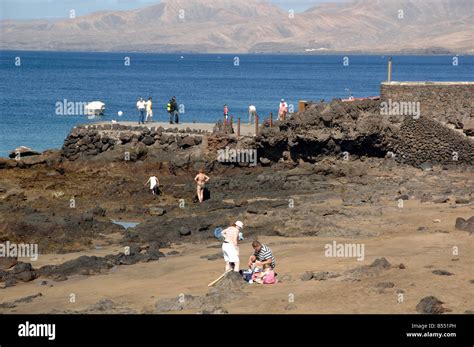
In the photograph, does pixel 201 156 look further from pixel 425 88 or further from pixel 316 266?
pixel 316 266

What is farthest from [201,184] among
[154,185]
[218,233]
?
[218,233]

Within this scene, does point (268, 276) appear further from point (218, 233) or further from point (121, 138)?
point (121, 138)

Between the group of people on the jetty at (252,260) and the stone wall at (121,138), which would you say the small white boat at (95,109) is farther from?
the group of people on the jetty at (252,260)

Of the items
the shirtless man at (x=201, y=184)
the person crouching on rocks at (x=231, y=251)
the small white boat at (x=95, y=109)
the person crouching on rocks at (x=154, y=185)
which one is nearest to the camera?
the person crouching on rocks at (x=231, y=251)

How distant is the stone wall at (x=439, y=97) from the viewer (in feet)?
125

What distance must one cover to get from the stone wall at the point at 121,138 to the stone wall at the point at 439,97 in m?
8.19

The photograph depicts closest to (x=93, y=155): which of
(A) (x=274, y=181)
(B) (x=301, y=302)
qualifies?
(A) (x=274, y=181)

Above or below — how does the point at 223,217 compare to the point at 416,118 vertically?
below

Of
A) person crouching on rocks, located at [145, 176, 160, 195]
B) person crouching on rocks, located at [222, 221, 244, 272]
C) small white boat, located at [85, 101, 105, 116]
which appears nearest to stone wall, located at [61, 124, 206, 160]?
person crouching on rocks, located at [145, 176, 160, 195]

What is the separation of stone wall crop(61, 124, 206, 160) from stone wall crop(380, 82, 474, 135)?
819 centimetres

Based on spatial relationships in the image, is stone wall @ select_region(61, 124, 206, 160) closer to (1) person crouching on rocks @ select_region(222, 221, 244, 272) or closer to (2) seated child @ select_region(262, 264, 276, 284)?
(1) person crouching on rocks @ select_region(222, 221, 244, 272)

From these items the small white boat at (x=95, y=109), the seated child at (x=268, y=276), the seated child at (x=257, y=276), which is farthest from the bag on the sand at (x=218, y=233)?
the small white boat at (x=95, y=109)
